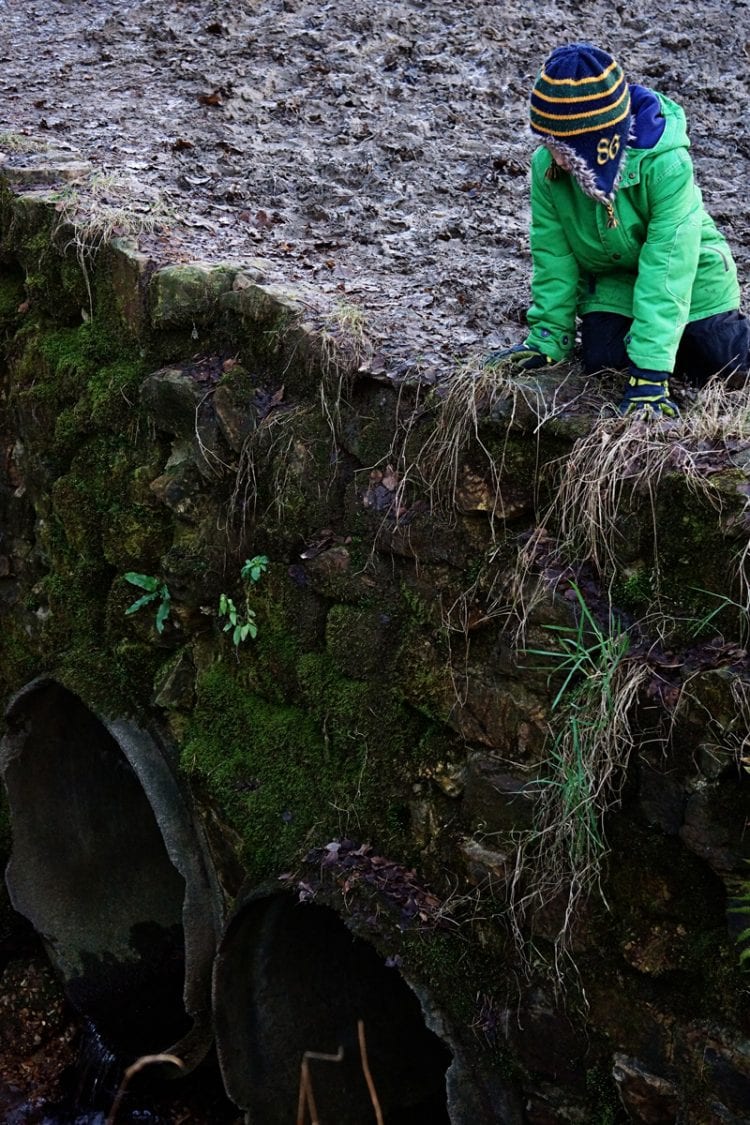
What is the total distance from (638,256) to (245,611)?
197 centimetres

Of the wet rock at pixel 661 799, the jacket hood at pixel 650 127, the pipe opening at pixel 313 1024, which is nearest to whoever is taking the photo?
the wet rock at pixel 661 799

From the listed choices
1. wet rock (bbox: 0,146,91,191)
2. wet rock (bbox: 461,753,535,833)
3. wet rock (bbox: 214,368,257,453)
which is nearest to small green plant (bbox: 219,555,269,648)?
wet rock (bbox: 214,368,257,453)

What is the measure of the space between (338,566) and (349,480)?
32cm

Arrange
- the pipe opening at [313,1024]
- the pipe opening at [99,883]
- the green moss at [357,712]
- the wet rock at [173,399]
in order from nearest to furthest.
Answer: the green moss at [357,712] → the pipe opening at [313,1024] → the wet rock at [173,399] → the pipe opening at [99,883]

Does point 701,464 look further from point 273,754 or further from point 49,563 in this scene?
point 49,563

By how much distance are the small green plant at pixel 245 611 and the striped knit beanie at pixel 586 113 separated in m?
1.82

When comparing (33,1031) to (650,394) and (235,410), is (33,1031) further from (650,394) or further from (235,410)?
(650,394)

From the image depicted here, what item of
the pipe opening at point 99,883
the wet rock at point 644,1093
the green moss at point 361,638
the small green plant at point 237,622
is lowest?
the pipe opening at point 99,883

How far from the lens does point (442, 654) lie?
11.3 feet

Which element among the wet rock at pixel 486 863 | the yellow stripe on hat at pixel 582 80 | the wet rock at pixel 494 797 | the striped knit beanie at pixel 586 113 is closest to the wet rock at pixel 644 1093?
the wet rock at pixel 486 863

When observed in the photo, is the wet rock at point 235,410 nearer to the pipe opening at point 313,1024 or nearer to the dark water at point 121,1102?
the pipe opening at point 313,1024

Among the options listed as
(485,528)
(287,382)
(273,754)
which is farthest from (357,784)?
(287,382)

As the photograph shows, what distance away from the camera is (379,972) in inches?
173

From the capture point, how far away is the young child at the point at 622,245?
3.02 metres
